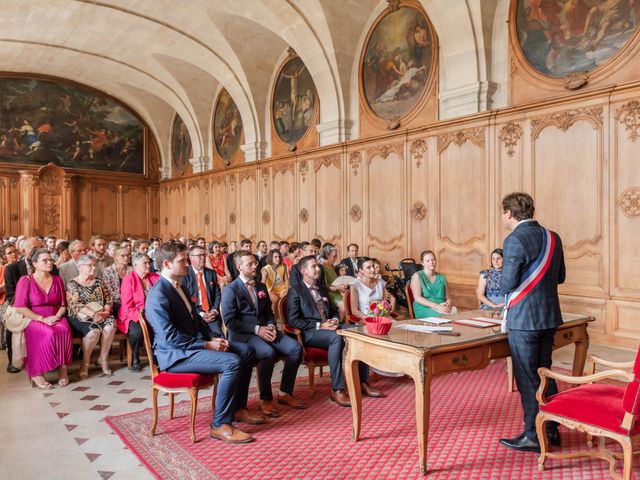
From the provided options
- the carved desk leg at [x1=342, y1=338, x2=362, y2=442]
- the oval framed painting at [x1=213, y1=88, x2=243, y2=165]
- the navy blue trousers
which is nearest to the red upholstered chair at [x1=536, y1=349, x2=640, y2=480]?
the carved desk leg at [x1=342, y1=338, x2=362, y2=442]

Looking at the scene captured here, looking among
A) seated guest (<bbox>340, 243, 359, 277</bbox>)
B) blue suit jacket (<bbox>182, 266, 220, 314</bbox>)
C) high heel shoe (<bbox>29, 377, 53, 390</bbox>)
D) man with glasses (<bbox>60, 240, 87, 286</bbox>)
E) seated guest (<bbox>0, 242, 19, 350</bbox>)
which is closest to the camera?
high heel shoe (<bbox>29, 377, 53, 390</bbox>)

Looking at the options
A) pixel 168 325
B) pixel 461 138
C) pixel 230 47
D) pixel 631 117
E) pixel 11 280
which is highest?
pixel 230 47

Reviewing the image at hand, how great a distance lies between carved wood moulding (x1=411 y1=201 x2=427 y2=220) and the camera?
989 centimetres

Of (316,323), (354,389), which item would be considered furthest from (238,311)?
(354,389)

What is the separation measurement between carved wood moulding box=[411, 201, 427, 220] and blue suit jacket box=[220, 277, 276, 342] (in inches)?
226

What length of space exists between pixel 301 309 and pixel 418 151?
5798 millimetres

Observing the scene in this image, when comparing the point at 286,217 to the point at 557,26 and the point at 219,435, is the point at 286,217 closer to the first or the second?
the point at 557,26

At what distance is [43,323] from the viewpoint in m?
5.61

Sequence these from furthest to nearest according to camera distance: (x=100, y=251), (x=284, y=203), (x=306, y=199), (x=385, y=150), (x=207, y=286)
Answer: (x=284, y=203) < (x=306, y=199) < (x=385, y=150) < (x=100, y=251) < (x=207, y=286)

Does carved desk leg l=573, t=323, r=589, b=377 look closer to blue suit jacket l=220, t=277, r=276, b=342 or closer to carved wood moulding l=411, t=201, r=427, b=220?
blue suit jacket l=220, t=277, r=276, b=342

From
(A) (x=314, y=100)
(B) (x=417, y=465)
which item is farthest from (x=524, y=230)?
(A) (x=314, y=100)

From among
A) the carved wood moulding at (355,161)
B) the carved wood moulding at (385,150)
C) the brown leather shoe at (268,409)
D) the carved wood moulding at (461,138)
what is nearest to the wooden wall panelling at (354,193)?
the carved wood moulding at (355,161)

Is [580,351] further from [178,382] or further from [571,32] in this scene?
[571,32]

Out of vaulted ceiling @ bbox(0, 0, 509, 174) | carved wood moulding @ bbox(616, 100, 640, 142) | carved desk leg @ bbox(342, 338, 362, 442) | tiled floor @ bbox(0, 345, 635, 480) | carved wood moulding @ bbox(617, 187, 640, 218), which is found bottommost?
tiled floor @ bbox(0, 345, 635, 480)
